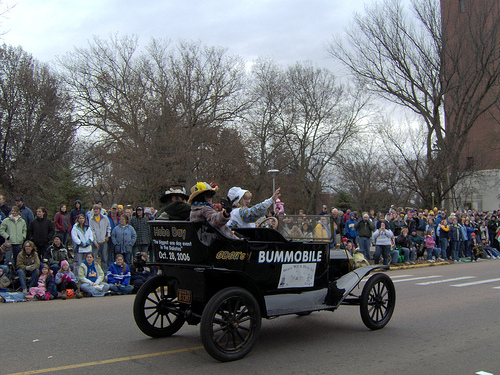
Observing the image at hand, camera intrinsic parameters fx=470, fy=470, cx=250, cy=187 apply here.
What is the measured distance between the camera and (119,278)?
11000 millimetres

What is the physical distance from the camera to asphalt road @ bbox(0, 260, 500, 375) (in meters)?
4.78

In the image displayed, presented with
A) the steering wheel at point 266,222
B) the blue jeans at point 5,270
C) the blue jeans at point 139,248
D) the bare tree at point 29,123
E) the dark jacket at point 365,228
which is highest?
the bare tree at point 29,123

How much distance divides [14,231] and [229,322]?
8.32m

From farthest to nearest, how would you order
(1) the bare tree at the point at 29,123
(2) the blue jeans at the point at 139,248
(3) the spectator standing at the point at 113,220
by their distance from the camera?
1. (1) the bare tree at the point at 29,123
2. (2) the blue jeans at the point at 139,248
3. (3) the spectator standing at the point at 113,220

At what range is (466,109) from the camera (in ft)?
97.5

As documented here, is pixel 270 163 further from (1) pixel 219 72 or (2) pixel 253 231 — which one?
Result: (2) pixel 253 231

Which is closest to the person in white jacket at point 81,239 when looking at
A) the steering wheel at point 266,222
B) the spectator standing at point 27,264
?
the spectator standing at point 27,264

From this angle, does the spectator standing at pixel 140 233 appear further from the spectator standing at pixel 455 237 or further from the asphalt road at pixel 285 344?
the spectator standing at pixel 455 237

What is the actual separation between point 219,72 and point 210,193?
2809cm

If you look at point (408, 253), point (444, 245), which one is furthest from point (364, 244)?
point (444, 245)

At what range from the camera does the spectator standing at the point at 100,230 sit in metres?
12.1

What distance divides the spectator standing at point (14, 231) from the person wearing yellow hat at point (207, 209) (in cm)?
773

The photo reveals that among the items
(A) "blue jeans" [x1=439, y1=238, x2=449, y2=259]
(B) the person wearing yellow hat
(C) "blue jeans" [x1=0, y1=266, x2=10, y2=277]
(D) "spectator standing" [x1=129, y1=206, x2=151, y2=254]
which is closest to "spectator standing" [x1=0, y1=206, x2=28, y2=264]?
(C) "blue jeans" [x1=0, y1=266, x2=10, y2=277]

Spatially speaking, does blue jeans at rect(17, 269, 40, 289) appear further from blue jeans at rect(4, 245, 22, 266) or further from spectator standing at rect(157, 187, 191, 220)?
spectator standing at rect(157, 187, 191, 220)
